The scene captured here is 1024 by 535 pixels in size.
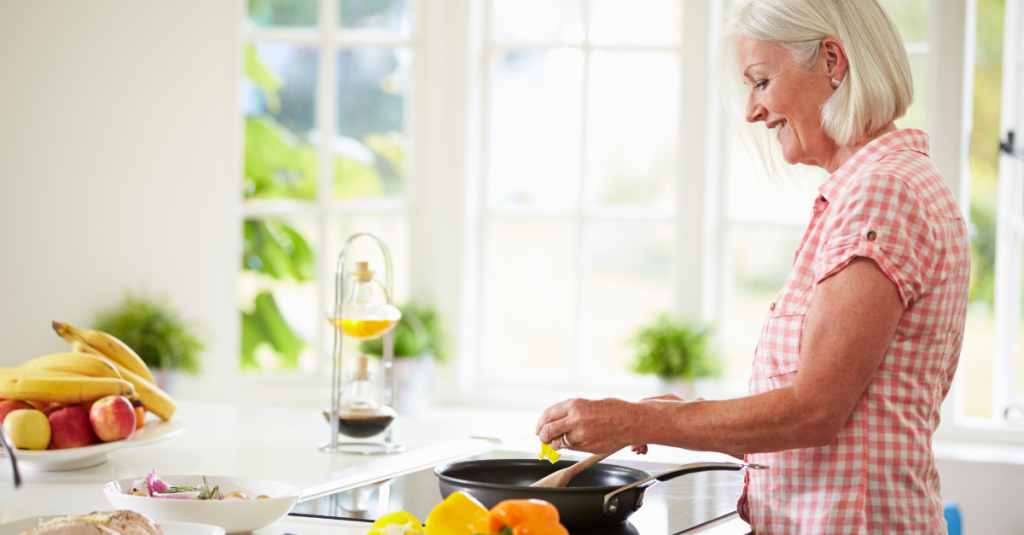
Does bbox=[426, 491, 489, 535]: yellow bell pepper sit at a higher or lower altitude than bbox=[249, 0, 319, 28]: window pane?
lower

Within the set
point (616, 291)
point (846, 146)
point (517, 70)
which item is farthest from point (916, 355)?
point (517, 70)

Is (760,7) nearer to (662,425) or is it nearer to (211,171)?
(662,425)

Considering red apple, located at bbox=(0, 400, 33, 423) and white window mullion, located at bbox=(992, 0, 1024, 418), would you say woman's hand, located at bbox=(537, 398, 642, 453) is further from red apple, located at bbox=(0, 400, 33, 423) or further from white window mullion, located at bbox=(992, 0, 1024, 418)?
white window mullion, located at bbox=(992, 0, 1024, 418)

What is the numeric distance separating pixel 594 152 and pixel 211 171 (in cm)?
141

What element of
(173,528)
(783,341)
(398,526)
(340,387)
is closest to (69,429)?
(340,387)

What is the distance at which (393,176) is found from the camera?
144 inches

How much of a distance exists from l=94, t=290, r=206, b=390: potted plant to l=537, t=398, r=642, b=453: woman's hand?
2231 millimetres

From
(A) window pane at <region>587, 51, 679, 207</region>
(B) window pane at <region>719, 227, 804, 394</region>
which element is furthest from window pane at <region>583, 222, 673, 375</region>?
(B) window pane at <region>719, 227, 804, 394</region>

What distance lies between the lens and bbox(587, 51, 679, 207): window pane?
3.53m

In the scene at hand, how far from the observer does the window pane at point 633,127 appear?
353cm

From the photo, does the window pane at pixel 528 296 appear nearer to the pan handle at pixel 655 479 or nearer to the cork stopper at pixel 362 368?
the cork stopper at pixel 362 368

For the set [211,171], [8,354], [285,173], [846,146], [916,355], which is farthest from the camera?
[285,173]

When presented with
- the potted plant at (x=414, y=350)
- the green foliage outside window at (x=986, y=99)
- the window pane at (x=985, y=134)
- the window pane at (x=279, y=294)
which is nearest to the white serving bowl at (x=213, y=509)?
the potted plant at (x=414, y=350)

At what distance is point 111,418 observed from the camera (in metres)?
1.55
